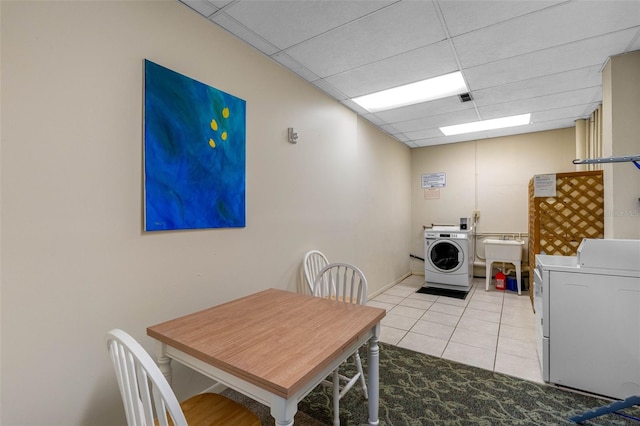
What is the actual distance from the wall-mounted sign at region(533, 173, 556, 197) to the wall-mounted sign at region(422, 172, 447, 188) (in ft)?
6.44

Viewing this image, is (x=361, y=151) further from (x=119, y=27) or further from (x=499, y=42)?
(x=119, y=27)

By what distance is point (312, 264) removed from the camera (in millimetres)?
2781

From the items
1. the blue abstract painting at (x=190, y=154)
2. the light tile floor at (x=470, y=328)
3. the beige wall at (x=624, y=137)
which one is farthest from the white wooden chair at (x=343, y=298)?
the beige wall at (x=624, y=137)

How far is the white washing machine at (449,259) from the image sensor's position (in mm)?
4348

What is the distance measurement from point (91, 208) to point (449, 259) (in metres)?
4.55

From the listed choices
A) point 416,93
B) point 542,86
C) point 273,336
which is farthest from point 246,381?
point 542,86

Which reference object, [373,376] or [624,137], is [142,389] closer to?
[373,376]

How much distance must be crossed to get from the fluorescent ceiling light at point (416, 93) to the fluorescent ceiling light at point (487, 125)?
126 centimetres

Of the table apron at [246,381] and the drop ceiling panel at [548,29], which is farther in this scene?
the drop ceiling panel at [548,29]

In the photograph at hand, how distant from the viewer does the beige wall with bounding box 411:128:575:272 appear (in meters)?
4.50

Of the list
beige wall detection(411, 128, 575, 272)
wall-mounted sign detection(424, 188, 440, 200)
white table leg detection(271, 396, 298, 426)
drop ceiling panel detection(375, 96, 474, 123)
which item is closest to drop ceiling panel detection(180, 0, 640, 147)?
drop ceiling panel detection(375, 96, 474, 123)

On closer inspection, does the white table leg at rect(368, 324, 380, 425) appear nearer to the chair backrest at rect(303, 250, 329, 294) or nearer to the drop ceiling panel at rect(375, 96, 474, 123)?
the chair backrest at rect(303, 250, 329, 294)

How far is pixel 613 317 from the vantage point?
187 cm

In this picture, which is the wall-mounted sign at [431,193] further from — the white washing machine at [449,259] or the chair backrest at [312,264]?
the chair backrest at [312,264]
